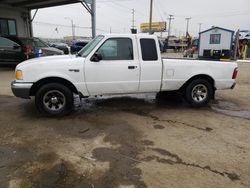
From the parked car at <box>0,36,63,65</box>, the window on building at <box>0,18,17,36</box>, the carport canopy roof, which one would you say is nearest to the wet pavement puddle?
the parked car at <box>0,36,63,65</box>

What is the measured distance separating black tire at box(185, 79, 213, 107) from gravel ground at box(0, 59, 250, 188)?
0.25 m

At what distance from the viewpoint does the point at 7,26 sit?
59.9ft

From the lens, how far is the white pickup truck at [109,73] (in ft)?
17.2

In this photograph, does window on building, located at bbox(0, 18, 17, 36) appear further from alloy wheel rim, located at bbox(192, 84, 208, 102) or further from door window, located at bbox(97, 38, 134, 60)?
alloy wheel rim, located at bbox(192, 84, 208, 102)

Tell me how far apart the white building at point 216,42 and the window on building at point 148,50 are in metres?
17.1

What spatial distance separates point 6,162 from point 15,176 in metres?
0.48

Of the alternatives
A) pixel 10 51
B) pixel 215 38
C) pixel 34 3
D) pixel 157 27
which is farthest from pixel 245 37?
pixel 157 27

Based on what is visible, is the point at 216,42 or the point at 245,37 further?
the point at 245,37

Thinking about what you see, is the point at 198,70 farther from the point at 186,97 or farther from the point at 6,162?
the point at 6,162

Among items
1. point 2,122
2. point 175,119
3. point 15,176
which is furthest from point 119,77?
point 15,176

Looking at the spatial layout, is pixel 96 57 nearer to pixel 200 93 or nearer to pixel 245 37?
pixel 200 93

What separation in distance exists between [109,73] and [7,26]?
16.0 m

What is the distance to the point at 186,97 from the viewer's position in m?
6.31

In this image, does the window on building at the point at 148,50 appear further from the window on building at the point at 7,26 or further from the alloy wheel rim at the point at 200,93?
the window on building at the point at 7,26
